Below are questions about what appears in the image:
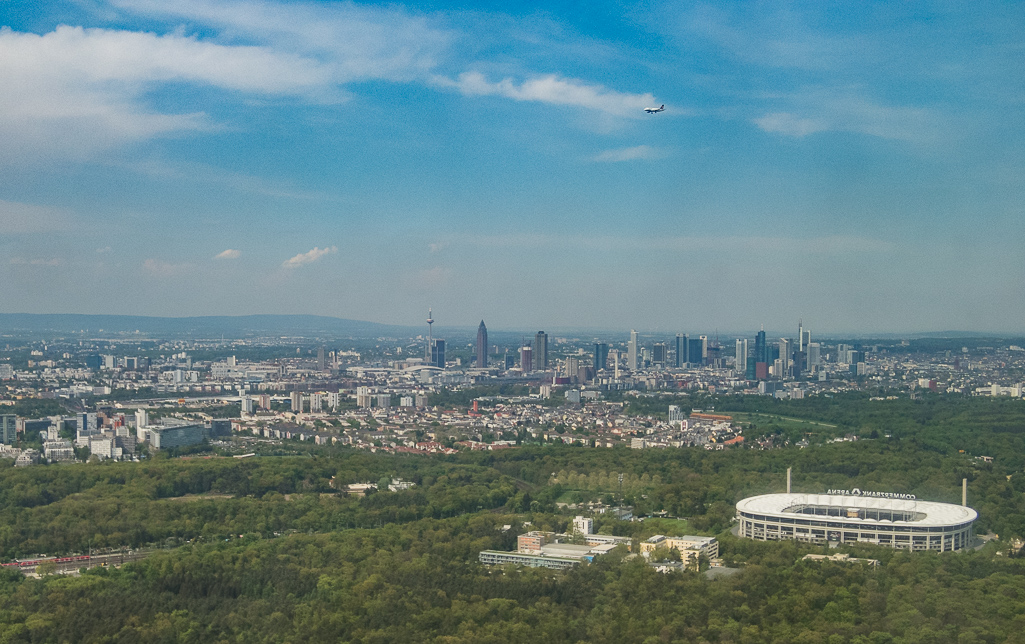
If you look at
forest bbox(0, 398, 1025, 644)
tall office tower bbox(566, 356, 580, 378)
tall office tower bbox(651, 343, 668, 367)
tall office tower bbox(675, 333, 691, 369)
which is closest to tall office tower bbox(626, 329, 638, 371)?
tall office tower bbox(651, 343, 668, 367)

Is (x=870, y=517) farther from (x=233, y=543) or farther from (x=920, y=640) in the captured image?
(x=233, y=543)

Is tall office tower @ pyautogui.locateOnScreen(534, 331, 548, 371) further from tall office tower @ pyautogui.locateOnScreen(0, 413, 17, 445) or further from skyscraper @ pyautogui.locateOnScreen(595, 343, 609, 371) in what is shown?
tall office tower @ pyautogui.locateOnScreen(0, 413, 17, 445)

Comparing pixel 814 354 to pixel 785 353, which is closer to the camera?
pixel 814 354

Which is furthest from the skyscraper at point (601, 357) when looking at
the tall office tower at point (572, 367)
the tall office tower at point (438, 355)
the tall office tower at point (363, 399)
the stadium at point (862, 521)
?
the stadium at point (862, 521)

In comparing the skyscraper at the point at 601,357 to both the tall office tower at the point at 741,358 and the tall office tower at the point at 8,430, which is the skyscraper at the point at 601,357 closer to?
the tall office tower at the point at 741,358

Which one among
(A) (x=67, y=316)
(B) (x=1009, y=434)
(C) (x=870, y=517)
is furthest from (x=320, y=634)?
(A) (x=67, y=316)

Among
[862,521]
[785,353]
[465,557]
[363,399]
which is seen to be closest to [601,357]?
[785,353]

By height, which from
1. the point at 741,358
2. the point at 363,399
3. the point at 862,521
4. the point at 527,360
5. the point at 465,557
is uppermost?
the point at 741,358

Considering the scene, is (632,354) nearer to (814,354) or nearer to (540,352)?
(540,352)
